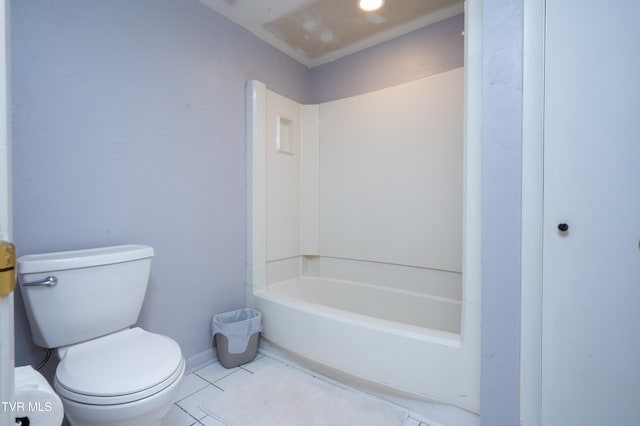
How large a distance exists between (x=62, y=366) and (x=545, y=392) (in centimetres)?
174

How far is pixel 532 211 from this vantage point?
102cm

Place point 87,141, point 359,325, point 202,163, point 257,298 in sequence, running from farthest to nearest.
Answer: point 257,298, point 202,163, point 359,325, point 87,141

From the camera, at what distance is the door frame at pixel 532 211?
100cm

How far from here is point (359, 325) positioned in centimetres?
143

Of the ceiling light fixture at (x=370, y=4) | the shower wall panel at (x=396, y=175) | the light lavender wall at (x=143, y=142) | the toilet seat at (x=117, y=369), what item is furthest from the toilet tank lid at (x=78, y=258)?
the ceiling light fixture at (x=370, y=4)

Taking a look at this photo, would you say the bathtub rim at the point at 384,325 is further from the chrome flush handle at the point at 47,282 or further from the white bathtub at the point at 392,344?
the chrome flush handle at the point at 47,282

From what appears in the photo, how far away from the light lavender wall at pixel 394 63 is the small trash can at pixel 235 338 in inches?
76.9

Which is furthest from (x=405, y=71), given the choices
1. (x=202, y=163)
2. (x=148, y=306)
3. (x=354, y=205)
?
(x=148, y=306)

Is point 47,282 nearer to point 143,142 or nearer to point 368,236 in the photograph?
point 143,142

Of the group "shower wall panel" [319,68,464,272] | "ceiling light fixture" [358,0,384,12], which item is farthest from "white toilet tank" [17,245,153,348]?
"ceiling light fixture" [358,0,384,12]

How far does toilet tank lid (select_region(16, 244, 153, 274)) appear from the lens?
1024 millimetres

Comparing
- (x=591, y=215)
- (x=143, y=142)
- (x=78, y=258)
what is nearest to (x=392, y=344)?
(x=591, y=215)

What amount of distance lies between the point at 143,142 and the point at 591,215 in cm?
198

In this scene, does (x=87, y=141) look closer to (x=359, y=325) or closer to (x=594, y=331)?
Result: (x=359, y=325)
